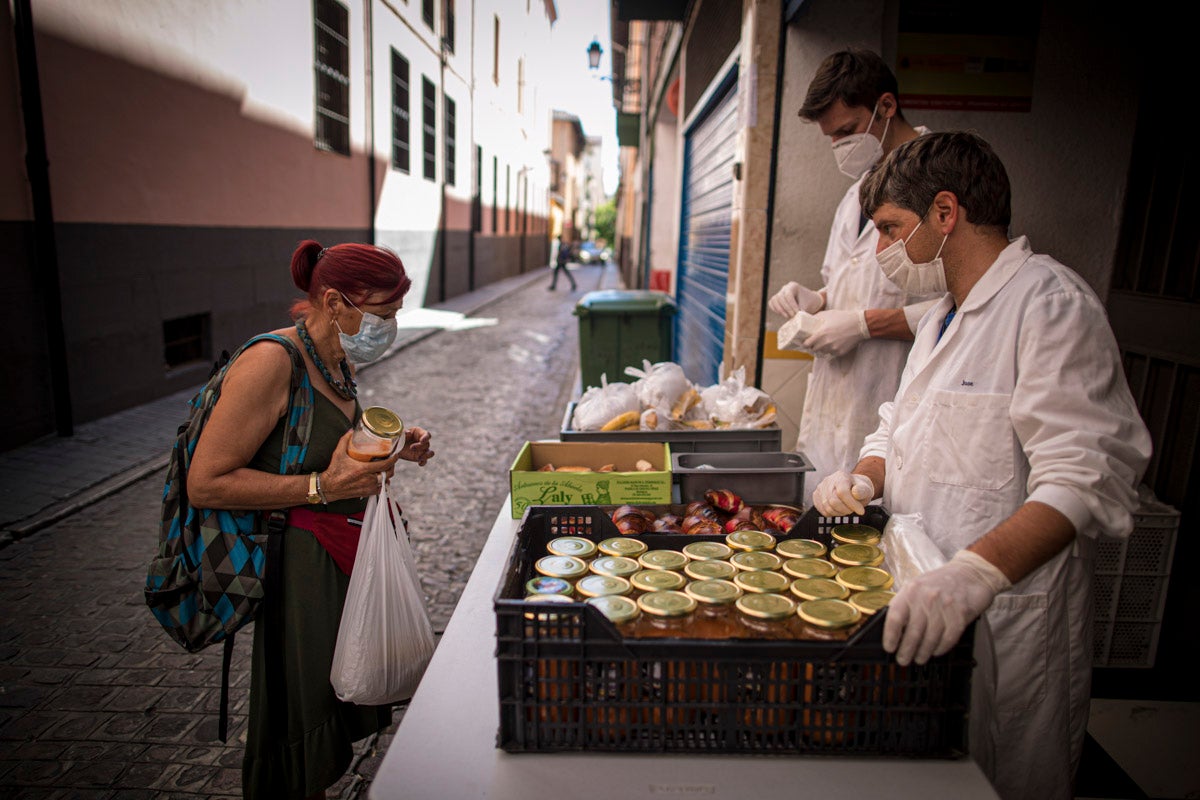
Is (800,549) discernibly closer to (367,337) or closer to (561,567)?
(561,567)

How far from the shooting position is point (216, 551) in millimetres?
2305

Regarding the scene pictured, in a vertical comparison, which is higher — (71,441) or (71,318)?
(71,318)

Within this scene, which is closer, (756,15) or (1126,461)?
(1126,461)

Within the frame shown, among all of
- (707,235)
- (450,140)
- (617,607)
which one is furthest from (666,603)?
(450,140)

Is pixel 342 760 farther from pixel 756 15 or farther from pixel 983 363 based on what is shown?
pixel 756 15

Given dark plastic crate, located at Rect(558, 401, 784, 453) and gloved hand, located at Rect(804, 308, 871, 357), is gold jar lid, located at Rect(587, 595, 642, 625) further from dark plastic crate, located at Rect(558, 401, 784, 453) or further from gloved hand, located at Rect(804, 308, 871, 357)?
gloved hand, located at Rect(804, 308, 871, 357)

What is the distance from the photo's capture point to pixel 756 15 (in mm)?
4441

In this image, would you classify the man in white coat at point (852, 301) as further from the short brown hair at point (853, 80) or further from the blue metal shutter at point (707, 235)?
the blue metal shutter at point (707, 235)

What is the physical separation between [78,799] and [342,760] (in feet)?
4.16

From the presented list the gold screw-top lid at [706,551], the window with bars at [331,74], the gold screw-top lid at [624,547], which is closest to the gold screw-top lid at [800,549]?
the gold screw-top lid at [706,551]

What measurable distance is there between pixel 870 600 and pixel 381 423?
147 cm

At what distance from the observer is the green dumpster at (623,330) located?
810cm

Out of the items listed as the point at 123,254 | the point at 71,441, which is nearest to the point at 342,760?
the point at 71,441

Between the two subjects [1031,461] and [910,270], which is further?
[910,270]
